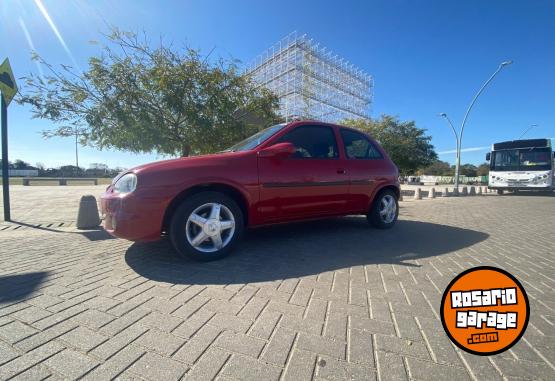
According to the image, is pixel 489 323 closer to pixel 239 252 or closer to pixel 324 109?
pixel 239 252

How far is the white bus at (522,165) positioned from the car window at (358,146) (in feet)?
54.8

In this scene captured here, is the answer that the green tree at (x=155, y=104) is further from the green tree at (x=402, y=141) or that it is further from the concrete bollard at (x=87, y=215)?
the green tree at (x=402, y=141)

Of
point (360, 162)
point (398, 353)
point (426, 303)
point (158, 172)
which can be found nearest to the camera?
point (398, 353)

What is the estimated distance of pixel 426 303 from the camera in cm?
208

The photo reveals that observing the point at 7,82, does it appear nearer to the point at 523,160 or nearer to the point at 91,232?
the point at 91,232

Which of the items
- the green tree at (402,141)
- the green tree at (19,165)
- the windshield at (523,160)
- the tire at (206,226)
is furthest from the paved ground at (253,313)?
the green tree at (19,165)

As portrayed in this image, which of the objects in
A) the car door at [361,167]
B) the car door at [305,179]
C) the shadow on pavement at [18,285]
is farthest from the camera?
the car door at [361,167]

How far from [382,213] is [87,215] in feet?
17.4

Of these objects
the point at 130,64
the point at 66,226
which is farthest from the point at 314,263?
the point at 130,64

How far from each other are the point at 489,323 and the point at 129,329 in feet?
6.39

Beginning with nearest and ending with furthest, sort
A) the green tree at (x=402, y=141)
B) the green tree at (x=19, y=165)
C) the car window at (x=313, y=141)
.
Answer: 1. the car window at (x=313, y=141)
2. the green tree at (x=402, y=141)
3. the green tree at (x=19, y=165)

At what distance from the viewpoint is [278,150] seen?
314cm

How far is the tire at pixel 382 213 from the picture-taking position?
15.4 ft

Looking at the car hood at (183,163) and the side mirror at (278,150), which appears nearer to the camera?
the car hood at (183,163)
